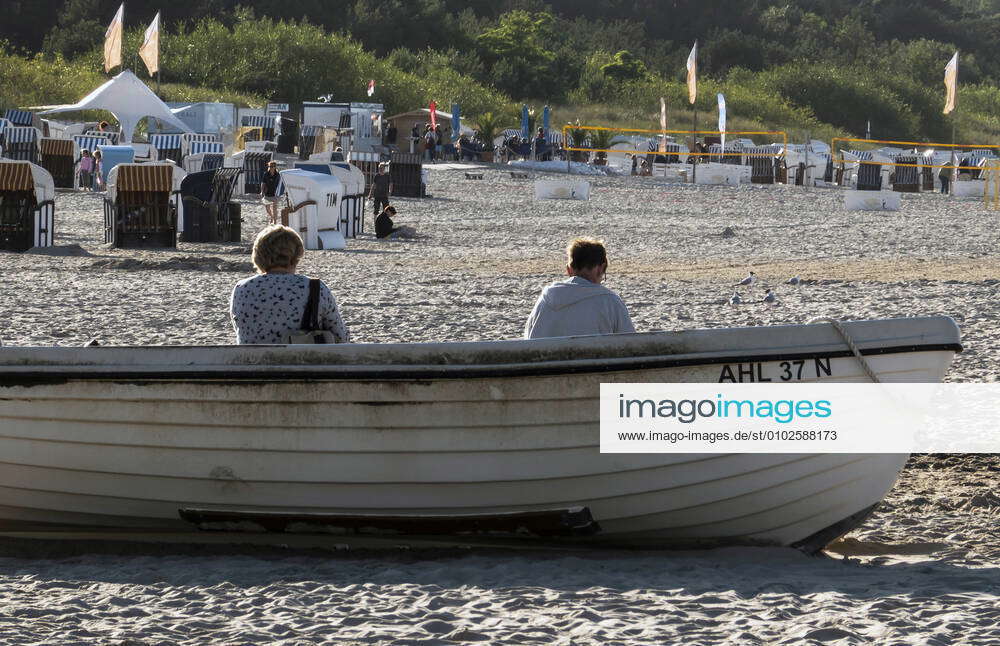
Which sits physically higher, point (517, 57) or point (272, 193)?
point (517, 57)

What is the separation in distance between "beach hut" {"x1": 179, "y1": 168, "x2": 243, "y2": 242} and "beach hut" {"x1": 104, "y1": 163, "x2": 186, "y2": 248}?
2.98 ft

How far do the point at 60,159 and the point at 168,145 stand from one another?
3474 millimetres

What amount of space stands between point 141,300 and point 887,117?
70333 mm

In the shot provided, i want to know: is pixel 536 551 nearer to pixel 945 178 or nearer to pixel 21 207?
pixel 21 207

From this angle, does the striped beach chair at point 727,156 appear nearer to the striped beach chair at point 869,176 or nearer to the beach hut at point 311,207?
the striped beach chair at point 869,176

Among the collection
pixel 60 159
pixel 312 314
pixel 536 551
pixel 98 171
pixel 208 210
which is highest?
pixel 60 159

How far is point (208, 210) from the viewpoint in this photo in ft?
59.7

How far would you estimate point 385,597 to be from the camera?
4.59 meters

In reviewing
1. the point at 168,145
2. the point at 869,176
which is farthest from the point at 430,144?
the point at 869,176

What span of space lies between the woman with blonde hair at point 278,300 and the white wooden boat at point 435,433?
393 mm

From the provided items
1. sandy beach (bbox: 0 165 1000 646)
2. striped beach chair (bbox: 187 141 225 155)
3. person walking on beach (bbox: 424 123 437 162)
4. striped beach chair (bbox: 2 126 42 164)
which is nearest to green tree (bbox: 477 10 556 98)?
person walking on beach (bbox: 424 123 437 162)

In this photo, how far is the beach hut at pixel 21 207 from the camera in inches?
650

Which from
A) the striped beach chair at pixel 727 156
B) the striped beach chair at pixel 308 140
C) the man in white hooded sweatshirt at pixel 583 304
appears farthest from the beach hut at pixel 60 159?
the man in white hooded sweatshirt at pixel 583 304

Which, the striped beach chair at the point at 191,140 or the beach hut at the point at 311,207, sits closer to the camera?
the beach hut at the point at 311,207
